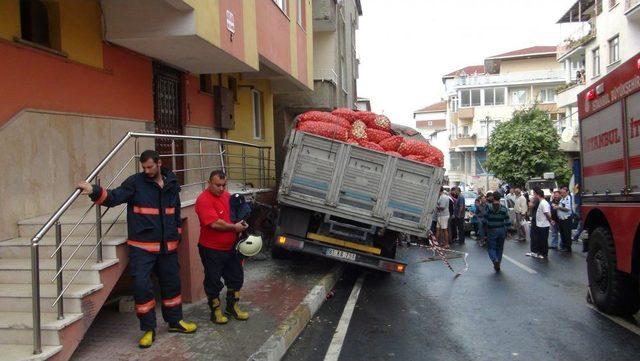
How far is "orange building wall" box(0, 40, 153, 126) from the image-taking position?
221 inches

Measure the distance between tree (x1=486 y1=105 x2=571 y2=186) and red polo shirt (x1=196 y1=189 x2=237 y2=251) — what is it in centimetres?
3454

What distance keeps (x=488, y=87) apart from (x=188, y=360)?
55.0 meters

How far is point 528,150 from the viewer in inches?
1457

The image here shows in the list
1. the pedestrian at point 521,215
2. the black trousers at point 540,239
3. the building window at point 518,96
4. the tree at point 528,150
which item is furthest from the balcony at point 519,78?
the black trousers at point 540,239

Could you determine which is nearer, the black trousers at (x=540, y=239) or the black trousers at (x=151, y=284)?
the black trousers at (x=151, y=284)

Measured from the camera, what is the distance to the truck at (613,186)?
5.93 m

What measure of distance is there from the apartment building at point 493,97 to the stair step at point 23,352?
50400 mm

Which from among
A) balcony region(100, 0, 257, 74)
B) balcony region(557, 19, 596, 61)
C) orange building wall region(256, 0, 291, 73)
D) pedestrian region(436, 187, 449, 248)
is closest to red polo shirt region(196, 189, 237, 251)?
balcony region(100, 0, 257, 74)

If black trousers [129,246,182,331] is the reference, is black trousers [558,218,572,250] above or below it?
below

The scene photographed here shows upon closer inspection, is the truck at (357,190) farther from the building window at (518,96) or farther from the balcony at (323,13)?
the building window at (518,96)

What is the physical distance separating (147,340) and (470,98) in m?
55.7

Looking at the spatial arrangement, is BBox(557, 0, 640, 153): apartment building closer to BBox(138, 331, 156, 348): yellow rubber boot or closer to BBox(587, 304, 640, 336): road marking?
BBox(587, 304, 640, 336): road marking

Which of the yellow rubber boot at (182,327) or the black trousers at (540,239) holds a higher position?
the yellow rubber boot at (182,327)

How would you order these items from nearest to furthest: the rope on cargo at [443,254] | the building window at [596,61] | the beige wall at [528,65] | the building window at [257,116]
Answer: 1. the rope on cargo at [443,254]
2. the building window at [257,116]
3. the building window at [596,61]
4. the beige wall at [528,65]
